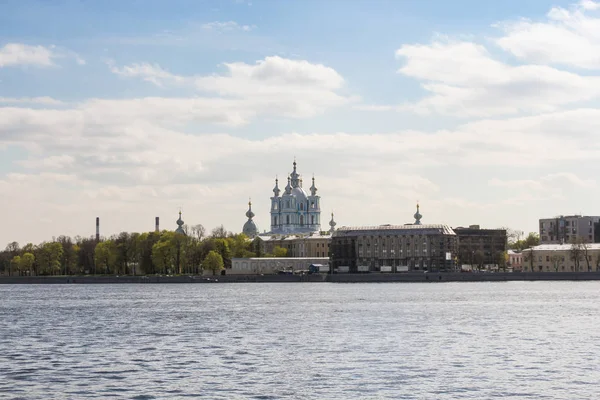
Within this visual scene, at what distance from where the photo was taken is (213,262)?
592 ft

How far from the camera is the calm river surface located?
117ft

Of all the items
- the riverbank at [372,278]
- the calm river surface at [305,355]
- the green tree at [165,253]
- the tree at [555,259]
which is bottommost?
the calm river surface at [305,355]

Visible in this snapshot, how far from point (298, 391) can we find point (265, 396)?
4.43 ft

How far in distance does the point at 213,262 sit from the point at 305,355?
446ft

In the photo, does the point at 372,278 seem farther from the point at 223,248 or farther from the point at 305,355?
the point at 305,355

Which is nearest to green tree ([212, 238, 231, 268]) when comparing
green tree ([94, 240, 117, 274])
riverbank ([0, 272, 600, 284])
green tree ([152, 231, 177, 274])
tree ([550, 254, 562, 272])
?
green tree ([152, 231, 177, 274])

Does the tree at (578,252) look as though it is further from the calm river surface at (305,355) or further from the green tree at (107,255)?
the calm river surface at (305,355)

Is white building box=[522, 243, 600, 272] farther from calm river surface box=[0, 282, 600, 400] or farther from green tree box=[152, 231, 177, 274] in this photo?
calm river surface box=[0, 282, 600, 400]

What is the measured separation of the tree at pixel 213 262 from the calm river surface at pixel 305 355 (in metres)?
103

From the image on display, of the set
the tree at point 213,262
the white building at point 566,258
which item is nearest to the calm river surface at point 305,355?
the tree at point 213,262

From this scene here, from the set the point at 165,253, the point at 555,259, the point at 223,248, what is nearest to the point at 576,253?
the point at 555,259

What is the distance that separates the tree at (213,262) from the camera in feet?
589

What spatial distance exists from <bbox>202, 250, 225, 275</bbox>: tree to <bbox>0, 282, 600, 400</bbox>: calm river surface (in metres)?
103

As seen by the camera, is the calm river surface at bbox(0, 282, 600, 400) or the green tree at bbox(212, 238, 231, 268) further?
the green tree at bbox(212, 238, 231, 268)
